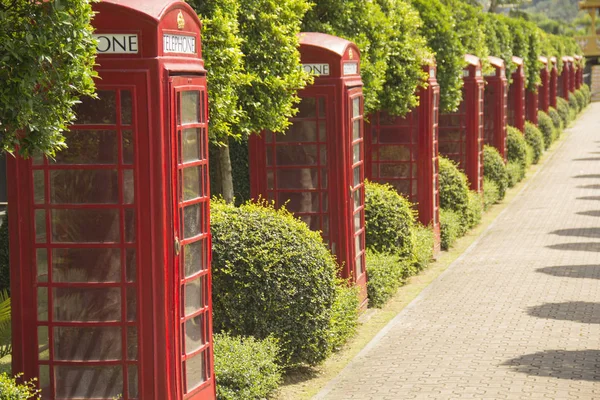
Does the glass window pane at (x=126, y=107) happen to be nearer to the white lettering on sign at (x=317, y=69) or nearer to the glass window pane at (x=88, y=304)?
the glass window pane at (x=88, y=304)

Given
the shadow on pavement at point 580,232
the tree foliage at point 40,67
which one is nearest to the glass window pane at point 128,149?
the tree foliage at point 40,67

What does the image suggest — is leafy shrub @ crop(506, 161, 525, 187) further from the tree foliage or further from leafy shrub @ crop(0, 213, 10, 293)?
the tree foliage

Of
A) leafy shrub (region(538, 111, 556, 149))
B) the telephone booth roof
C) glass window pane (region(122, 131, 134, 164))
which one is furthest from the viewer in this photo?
leafy shrub (region(538, 111, 556, 149))

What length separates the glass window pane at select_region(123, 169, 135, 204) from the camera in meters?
7.78

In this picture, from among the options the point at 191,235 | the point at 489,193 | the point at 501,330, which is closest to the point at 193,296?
the point at 191,235

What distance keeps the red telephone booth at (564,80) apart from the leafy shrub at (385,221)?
38.9 metres

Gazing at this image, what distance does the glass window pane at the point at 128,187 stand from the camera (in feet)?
25.5

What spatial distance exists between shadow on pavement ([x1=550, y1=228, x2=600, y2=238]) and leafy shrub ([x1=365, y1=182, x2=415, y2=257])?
6.15 meters

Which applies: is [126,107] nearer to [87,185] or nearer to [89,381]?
[87,185]

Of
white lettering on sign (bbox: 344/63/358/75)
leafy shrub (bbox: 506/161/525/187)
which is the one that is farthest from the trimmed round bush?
white lettering on sign (bbox: 344/63/358/75)

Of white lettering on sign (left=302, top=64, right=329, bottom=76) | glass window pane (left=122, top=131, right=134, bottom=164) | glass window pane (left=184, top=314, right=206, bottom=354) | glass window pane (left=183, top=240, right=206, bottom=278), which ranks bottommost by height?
glass window pane (left=184, top=314, right=206, bottom=354)

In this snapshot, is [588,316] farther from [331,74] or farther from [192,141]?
[192,141]

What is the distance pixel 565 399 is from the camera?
9578mm

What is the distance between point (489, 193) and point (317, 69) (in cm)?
1269
